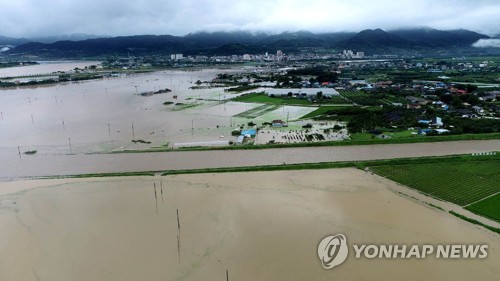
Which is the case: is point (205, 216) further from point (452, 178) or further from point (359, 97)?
point (359, 97)

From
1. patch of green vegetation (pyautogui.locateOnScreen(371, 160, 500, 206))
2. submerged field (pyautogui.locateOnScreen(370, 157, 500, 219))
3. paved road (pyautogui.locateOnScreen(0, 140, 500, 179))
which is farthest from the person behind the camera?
paved road (pyautogui.locateOnScreen(0, 140, 500, 179))

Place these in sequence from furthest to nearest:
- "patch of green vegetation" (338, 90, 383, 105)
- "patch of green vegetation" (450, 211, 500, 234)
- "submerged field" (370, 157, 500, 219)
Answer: "patch of green vegetation" (338, 90, 383, 105) < "submerged field" (370, 157, 500, 219) < "patch of green vegetation" (450, 211, 500, 234)

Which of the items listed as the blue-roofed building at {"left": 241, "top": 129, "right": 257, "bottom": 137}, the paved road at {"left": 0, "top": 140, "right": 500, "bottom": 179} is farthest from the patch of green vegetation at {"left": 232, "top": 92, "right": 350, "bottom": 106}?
the paved road at {"left": 0, "top": 140, "right": 500, "bottom": 179}

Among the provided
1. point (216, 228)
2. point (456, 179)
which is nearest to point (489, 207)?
point (456, 179)

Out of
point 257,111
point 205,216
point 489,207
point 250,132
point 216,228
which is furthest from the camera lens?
point 257,111

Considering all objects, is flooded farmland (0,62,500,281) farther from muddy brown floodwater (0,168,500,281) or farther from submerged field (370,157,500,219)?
submerged field (370,157,500,219)

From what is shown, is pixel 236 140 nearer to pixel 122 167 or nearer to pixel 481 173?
pixel 122 167

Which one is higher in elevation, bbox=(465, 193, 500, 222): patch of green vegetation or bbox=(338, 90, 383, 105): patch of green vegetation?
bbox=(338, 90, 383, 105): patch of green vegetation

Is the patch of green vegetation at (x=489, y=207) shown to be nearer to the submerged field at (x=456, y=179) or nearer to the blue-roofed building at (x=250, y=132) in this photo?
the submerged field at (x=456, y=179)
